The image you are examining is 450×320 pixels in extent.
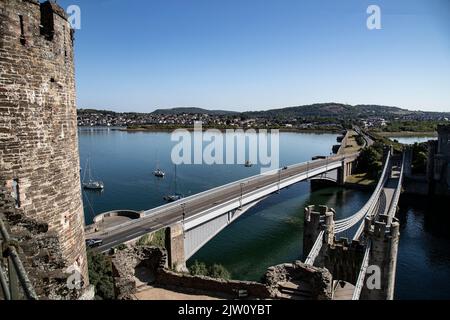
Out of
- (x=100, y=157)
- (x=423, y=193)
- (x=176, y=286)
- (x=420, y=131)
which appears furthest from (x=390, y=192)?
(x=420, y=131)

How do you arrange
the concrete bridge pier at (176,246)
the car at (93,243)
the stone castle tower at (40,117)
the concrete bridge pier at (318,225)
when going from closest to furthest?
the stone castle tower at (40,117) → the concrete bridge pier at (318,225) → the car at (93,243) → the concrete bridge pier at (176,246)

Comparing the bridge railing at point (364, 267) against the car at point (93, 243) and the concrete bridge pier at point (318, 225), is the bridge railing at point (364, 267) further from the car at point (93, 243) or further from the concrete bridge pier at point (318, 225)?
the car at point (93, 243)

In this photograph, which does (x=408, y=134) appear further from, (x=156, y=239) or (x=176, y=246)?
(x=156, y=239)

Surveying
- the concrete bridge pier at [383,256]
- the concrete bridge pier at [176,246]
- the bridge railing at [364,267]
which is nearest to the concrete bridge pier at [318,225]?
the bridge railing at [364,267]

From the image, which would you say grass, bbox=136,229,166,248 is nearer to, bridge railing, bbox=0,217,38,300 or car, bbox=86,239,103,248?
car, bbox=86,239,103,248

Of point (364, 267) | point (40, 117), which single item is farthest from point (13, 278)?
point (364, 267)
